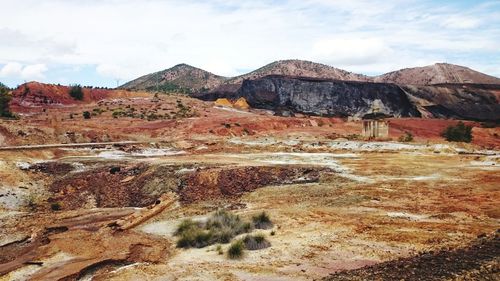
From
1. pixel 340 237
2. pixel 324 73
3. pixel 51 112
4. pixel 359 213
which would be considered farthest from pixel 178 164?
pixel 324 73

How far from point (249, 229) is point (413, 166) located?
16.1m

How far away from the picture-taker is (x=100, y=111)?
66.1 metres

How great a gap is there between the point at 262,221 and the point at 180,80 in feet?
492

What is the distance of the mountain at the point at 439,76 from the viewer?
116m

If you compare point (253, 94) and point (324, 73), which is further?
point (324, 73)

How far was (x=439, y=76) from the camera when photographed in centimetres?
11875

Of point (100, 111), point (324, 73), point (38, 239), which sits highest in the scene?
point (324, 73)

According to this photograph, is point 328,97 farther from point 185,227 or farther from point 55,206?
point 185,227

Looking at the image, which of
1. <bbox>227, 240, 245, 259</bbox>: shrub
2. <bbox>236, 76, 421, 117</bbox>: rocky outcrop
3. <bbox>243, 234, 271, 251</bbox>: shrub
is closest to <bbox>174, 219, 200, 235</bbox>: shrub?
<bbox>243, 234, 271, 251</bbox>: shrub

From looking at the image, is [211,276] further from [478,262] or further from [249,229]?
[478,262]

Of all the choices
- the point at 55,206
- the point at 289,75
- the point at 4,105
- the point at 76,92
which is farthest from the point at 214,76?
the point at 55,206

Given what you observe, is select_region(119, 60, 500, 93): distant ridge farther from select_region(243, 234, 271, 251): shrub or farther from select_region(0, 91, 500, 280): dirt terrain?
select_region(243, 234, 271, 251): shrub

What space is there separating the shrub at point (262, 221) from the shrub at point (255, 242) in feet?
5.64

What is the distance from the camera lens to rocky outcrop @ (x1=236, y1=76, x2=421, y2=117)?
8606 centimetres
